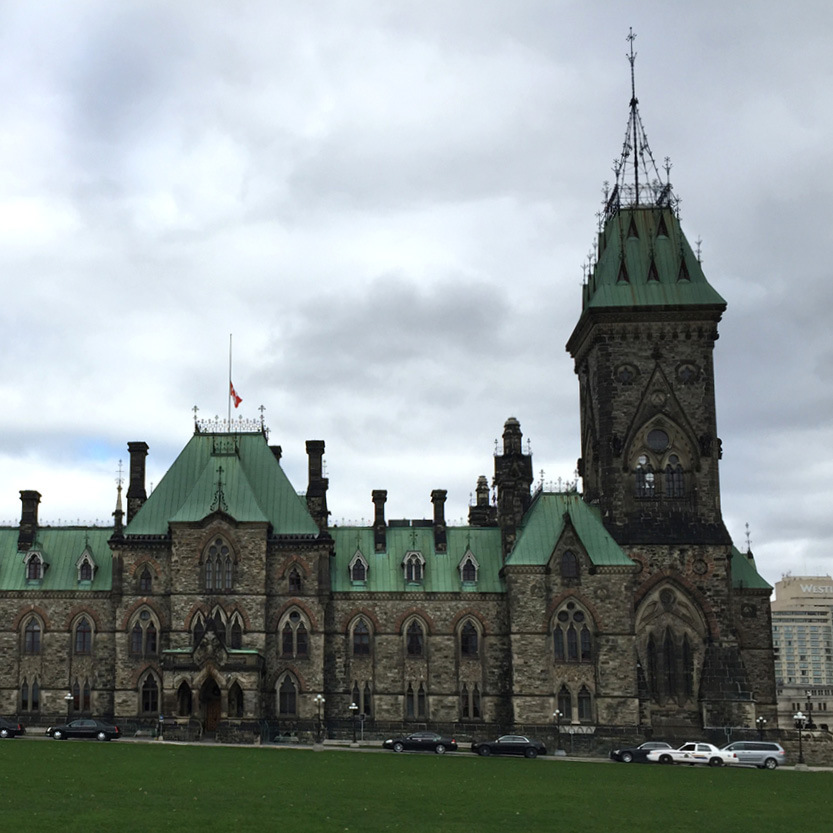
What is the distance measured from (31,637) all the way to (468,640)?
25.5 meters

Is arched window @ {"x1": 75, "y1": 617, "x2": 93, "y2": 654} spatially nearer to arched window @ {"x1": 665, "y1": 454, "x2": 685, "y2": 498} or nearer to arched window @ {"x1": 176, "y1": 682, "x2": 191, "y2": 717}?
arched window @ {"x1": 176, "y1": 682, "x2": 191, "y2": 717}

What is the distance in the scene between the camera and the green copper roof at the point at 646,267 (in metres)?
79.8

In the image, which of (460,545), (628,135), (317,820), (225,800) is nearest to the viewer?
(317,820)

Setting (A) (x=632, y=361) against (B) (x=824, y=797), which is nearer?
(B) (x=824, y=797)

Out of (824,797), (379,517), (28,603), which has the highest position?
(379,517)

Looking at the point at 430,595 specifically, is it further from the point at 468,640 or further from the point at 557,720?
the point at 557,720

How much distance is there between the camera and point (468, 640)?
74500mm

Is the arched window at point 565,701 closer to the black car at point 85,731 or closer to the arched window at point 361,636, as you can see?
the arched window at point 361,636

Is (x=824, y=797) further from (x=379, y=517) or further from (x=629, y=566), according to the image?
(x=379, y=517)

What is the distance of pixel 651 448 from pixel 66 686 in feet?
123

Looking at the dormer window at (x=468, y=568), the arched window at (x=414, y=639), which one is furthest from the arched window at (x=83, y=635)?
the dormer window at (x=468, y=568)

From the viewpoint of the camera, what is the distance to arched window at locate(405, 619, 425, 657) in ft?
243

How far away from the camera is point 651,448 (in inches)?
3083

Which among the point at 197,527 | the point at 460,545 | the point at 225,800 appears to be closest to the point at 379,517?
the point at 460,545
